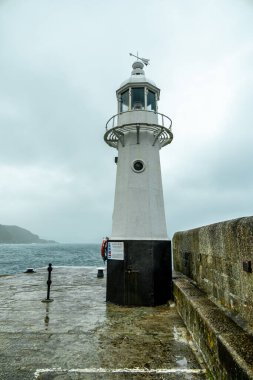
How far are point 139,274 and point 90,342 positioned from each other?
384 cm

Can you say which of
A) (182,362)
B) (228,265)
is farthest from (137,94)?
(182,362)

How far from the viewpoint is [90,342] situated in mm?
6070

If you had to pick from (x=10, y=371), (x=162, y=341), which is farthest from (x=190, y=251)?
(x=10, y=371)

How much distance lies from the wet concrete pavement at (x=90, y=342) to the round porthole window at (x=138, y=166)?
5025mm

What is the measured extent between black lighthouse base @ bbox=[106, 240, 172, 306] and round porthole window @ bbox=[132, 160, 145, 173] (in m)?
2.75

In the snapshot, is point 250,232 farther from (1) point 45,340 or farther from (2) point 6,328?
→ (2) point 6,328

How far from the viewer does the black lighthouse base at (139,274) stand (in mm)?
9570

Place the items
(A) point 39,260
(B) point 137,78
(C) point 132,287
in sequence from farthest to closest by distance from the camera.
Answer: (A) point 39,260 → (B) point 137,78 → (C) point 132,287

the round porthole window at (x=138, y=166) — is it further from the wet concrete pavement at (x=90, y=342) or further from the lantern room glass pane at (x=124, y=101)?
the wet concrete pavement at (x=90, y=342)

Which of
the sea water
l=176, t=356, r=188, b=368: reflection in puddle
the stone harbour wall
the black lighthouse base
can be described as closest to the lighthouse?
the black lighthouse base

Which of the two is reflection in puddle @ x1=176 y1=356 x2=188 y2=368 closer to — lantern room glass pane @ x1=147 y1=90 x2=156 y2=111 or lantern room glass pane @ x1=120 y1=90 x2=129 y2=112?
lantern room glass pane @ x1=147 y1=90 x2=156 y2=111

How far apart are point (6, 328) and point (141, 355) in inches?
146

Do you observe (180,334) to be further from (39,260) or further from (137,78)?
(39,260)

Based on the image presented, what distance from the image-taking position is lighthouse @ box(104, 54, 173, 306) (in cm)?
967
